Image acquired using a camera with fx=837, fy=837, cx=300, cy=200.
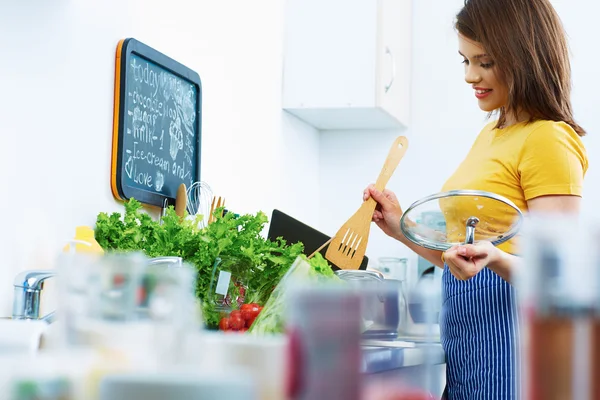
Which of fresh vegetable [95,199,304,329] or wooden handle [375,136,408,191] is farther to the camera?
wooden handle [375,136,408,191]

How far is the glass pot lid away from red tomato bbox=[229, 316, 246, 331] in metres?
0.37

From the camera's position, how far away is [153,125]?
2104 millimetres

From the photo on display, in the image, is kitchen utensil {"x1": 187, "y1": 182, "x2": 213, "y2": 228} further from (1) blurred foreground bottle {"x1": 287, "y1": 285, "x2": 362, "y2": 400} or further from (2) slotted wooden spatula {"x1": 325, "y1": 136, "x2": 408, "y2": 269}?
(1) blurred foreground bottle {"x1": 287, "y1": 285, "x2": 362, "y2": 400}

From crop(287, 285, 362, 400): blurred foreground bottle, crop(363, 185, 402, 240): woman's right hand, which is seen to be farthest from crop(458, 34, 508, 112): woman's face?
crop(287, 285, 362, 400): blurred foreground bottle

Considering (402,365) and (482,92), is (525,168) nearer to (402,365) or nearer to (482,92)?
(482,92)

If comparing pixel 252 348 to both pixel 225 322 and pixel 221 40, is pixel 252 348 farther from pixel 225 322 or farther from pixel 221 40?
pixel 221 40

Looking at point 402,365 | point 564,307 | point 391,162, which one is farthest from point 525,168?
point 564,307

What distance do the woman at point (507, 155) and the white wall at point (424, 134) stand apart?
63.1 inches

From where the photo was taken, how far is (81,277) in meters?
0.54

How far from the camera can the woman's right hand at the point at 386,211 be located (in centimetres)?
203

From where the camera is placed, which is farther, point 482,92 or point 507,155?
point 482,92

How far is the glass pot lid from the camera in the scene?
1.50 metres

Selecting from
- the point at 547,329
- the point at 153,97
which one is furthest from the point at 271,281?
the point at 547,329

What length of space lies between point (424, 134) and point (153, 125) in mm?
1783
